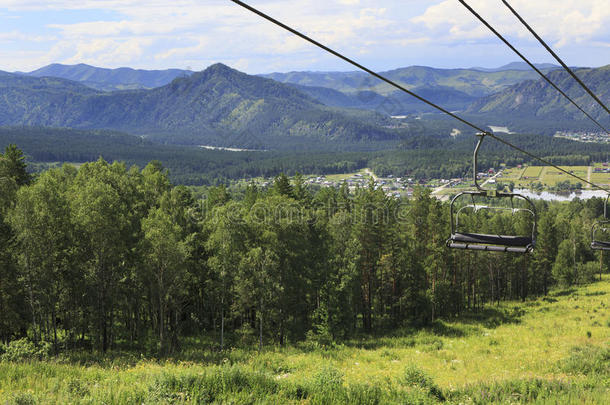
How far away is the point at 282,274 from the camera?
3609 centimetres

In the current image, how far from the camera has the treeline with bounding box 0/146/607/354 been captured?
26.5 meters

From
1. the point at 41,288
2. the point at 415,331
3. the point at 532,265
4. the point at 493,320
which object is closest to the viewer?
the point at 41,288

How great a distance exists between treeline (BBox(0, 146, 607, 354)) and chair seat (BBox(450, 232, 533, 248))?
2062 centimetres

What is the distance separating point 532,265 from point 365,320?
124 ft

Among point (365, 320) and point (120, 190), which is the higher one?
point (120, 190)

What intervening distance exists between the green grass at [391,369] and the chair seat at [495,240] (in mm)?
4970

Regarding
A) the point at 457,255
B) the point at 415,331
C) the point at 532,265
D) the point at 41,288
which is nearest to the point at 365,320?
the point at 415,331

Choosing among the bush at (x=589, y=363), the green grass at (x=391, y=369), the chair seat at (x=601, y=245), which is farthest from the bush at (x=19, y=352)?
the bush at (x=589, y=363)

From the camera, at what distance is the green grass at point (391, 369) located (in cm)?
1227

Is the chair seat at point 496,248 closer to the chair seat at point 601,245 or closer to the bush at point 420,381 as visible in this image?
the bush at point 420,381

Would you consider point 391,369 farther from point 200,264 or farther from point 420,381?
point 200,264


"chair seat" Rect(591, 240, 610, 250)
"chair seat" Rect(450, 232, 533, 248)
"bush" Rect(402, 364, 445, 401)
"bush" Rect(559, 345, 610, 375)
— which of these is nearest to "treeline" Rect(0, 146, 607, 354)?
"bush" Rect(402, 364, 445, 401)

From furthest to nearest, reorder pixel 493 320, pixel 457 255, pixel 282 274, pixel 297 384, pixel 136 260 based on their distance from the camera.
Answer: pixel 457 255, pixel 493 320, pixel 282 274, pixel 136 260, pixel 297 384

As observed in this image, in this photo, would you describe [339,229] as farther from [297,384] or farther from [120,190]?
[297,384]
